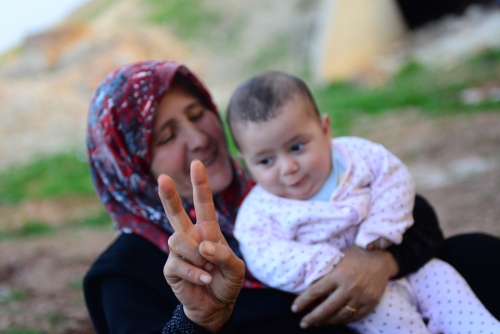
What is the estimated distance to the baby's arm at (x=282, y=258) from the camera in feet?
6.35

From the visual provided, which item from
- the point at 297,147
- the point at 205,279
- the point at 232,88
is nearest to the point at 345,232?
the point at 297,147

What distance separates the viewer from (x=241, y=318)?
200cm

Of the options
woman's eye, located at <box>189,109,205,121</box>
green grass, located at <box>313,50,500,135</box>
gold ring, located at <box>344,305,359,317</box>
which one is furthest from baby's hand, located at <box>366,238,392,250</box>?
green grass, located at <box>313,50,500,135</box>

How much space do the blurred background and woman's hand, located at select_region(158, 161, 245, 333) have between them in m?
1.72

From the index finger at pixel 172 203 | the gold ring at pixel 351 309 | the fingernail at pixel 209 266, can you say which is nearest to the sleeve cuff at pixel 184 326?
the fingernail at pixel 209 266

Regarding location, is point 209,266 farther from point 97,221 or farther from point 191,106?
point 97,221

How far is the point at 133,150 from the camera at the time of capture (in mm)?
2375

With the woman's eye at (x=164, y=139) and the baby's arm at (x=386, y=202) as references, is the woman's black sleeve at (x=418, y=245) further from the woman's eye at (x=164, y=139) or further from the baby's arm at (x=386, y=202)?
the woman's eye at (x=164, y=139)

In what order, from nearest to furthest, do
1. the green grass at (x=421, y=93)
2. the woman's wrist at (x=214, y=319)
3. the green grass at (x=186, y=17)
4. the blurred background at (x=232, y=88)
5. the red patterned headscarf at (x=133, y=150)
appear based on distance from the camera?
the woman's wrist at (x=214, y=319) → the red patterned headscarf at (x=133, y=150) → the blurred background at (x=232, y=88) → the green grass at (x=421, y=93) → the green grass at (x=186, y=17)

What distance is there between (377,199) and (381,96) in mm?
6878

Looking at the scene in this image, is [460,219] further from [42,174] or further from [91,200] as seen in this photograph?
[42,174]

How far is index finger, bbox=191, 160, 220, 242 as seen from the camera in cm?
142

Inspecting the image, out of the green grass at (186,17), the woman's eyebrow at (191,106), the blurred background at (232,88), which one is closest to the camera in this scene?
the woman's eyebrow at (191,106)

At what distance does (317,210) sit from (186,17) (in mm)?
17234
